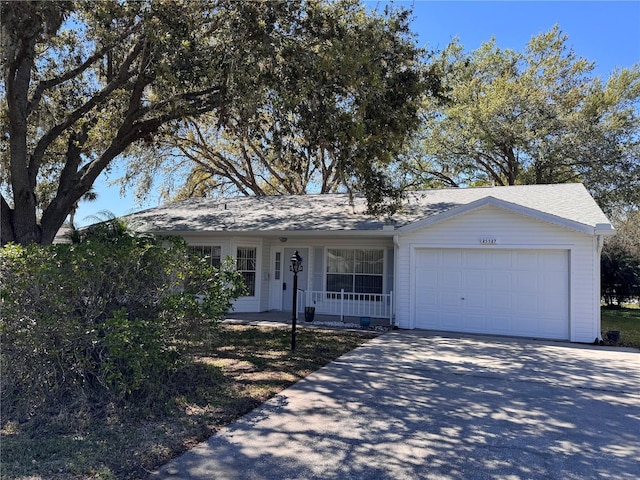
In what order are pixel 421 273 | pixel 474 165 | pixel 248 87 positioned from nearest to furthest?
1. pixel 248 87
2. pixel 421 273
3. pixel 474 165

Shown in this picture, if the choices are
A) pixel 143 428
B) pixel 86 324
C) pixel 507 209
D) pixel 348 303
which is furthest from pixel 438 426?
pixel 348 303

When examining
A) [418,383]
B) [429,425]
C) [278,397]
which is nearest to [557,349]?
[418,383]

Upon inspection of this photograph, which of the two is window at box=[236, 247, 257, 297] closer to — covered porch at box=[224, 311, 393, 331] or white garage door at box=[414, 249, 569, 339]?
covered porch at box=[224, 311, 393, 331]

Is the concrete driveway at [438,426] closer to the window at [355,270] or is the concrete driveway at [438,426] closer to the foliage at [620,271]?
the window at [355,270]

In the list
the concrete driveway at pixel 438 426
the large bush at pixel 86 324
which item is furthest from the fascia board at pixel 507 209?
the large bush at pixel 86 324

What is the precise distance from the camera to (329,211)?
1458 centimetres

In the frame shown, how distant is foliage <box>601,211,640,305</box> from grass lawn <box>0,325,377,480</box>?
18.9 m

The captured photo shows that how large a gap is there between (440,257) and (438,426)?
7034mm

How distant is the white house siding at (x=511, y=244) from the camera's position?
995cm

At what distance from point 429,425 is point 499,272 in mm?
6881

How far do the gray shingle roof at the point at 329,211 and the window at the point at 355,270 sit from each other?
111cm

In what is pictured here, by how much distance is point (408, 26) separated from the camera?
976 centimetres

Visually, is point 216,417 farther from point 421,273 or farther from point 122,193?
point 122,193

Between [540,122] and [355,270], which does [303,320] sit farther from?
[540,122]
